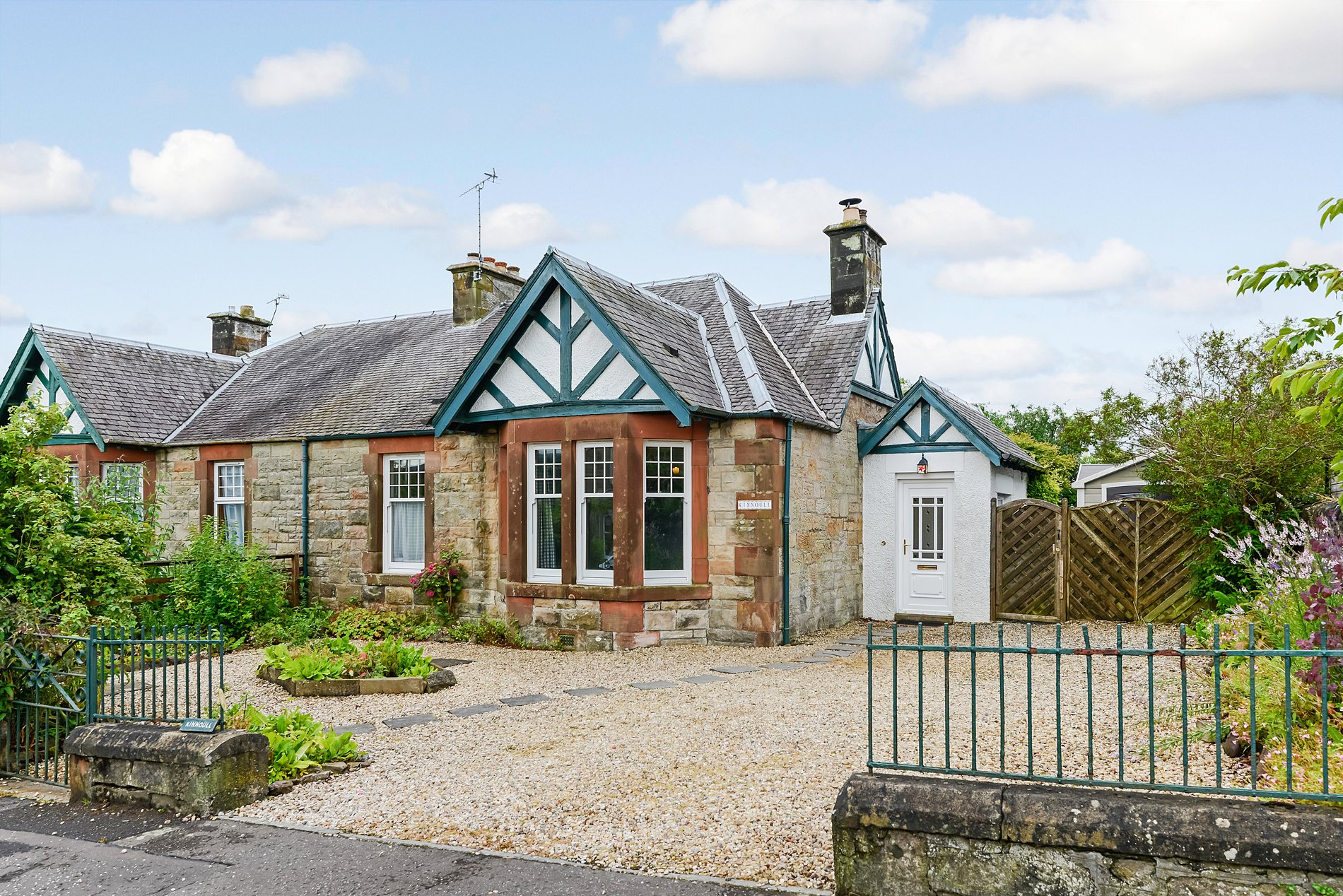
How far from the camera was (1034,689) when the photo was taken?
967cm

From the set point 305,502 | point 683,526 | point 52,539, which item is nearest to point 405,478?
point 305,502

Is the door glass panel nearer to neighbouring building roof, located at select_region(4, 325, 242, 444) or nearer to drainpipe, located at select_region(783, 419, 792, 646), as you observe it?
drainpipe, located at select_region(783, 419, 792, 646)

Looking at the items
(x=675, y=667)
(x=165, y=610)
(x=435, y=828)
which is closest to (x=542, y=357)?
(x=675, y=667)

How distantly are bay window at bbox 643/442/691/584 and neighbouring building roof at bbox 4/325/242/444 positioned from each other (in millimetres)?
10359

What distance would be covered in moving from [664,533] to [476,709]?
14.7 feet

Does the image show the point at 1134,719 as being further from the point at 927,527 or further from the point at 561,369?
the point at 561,369

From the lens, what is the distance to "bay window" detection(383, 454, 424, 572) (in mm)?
15781

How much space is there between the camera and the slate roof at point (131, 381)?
1805 centimetres

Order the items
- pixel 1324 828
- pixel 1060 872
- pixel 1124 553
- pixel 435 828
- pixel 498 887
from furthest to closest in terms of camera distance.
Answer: pixel 1124 553 < pixel 435 828 < pixel 498 887 < pixel 1060 872 < pixel 1324 828

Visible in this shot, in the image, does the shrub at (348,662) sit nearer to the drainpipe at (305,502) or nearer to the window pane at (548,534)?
the window pane at (548,534)

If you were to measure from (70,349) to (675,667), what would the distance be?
14058mm

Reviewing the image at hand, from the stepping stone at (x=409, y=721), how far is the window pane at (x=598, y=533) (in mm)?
4495

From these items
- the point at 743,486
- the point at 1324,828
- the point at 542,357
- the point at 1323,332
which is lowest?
the point at 1324,828

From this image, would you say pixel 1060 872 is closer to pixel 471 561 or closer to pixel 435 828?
A: pixel 435 828
